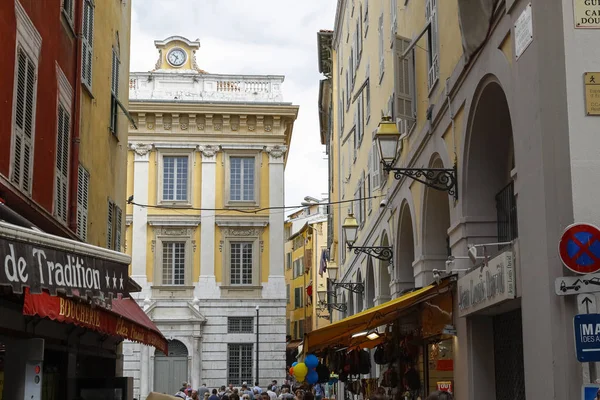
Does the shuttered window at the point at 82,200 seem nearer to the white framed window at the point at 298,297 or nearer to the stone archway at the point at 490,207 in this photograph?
the stone archway at the point at 490,207

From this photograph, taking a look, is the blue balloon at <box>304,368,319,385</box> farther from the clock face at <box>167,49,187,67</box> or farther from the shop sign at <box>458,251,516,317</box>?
the clock face at <box>167,49,187,67</box>

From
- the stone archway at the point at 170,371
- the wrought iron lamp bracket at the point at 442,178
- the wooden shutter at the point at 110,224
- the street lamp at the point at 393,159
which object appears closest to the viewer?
the wrought iron lamp bracket at the point at 442,178

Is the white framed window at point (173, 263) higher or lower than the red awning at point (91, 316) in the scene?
higher

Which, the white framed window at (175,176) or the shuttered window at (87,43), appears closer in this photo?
the shuttered window at (87,43)

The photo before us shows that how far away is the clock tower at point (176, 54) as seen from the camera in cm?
4647

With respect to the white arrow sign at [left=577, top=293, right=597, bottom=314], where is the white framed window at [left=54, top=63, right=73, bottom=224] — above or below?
above

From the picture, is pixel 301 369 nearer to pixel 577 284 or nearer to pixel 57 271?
pixel 577 284

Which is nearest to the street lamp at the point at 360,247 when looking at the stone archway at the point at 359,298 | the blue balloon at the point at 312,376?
the blue balloon at the point at 312,376

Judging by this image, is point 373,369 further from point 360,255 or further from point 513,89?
point 513,89

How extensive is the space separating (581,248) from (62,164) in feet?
29.3

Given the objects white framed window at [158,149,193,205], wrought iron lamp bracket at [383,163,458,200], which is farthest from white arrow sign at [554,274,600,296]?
white framed window at [158,149,193,205]

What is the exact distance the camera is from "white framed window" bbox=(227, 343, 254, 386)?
43500 mm

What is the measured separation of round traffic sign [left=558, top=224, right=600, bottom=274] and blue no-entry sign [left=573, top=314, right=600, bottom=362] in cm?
49

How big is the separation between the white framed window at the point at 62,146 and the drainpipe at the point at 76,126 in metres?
0.16
